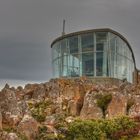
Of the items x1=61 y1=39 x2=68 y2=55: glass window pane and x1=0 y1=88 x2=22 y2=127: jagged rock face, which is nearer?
x1=0 y1=88 x2=22 y2=127: jagged rock face

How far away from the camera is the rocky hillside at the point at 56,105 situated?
53.2 m

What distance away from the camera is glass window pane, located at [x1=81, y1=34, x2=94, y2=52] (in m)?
81.1

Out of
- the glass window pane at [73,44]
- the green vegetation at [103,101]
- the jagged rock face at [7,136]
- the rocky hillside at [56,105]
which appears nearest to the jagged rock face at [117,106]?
the rocky hillside at [56,105]

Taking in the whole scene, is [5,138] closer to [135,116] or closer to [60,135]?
[60,135]

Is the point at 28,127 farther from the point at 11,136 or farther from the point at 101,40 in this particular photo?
the point at 101,40

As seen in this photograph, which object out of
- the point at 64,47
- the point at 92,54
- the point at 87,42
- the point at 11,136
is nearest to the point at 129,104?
the point at 92,54

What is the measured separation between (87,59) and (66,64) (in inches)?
170

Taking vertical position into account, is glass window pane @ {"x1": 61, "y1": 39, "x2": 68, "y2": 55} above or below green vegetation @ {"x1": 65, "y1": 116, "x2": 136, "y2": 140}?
above

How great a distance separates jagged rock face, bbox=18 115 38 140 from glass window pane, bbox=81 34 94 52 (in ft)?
96.5

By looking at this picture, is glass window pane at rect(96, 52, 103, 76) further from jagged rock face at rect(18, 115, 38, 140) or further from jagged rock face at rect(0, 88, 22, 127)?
jagged rock face at rect(18, 115, 38, 140)

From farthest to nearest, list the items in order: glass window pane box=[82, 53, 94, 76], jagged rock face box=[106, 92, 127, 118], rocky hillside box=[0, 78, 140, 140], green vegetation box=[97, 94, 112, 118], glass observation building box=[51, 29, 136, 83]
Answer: glass window pane box=[82, 53, 94, 76] < glass observation building box=[51, 29, 136, 83] < green vegetation box=[97, 94, 112, 118] < jagged rock face box=[106, 92, 127, 118] < rocky hillside box=[0, 78, 140, 140]

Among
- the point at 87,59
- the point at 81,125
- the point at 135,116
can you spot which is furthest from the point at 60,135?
the point at 87,59

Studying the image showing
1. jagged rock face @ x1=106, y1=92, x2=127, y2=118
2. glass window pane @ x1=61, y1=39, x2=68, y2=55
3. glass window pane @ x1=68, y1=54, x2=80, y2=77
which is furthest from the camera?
glass window pane @ x1=61, y1=39, x2=68, y2=55

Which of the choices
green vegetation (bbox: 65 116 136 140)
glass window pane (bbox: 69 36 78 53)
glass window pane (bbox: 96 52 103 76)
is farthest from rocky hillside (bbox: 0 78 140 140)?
glass window pane (bbox: 69 36 78 53)
